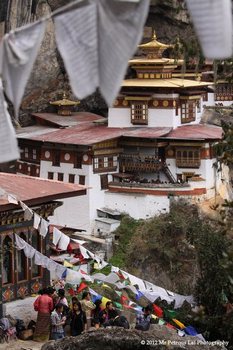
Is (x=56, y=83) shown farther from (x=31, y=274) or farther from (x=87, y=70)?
(x=87, y=70)

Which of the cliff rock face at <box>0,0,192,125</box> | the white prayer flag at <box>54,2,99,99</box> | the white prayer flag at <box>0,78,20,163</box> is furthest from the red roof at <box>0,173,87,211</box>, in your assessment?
the cliff rock face at <box>0,0,192,125</box>

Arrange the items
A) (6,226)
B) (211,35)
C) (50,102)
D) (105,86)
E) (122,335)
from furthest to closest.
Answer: (50,102)
(6,226)
(122,335)
(105,86)
(211,35)

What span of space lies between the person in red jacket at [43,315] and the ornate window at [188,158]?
14.2 metres

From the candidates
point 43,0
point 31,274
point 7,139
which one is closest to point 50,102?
point 43,0

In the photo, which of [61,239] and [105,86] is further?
[61,239]

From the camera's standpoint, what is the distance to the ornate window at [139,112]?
27.6 meters

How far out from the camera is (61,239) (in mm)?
13914

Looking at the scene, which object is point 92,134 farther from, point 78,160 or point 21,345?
point 21,345

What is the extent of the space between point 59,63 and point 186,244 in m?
12.1

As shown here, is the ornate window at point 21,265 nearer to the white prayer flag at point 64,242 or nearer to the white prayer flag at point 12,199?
the white prayer flag at point 64,242

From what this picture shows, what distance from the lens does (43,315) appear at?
500 inches

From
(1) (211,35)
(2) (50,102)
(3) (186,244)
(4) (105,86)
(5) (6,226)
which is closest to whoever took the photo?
(1) (211,35)

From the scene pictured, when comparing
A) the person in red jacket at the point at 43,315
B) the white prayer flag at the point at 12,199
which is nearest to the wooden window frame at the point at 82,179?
the white prayer flag at the point at 12,199

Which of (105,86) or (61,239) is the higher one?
(105,86)
